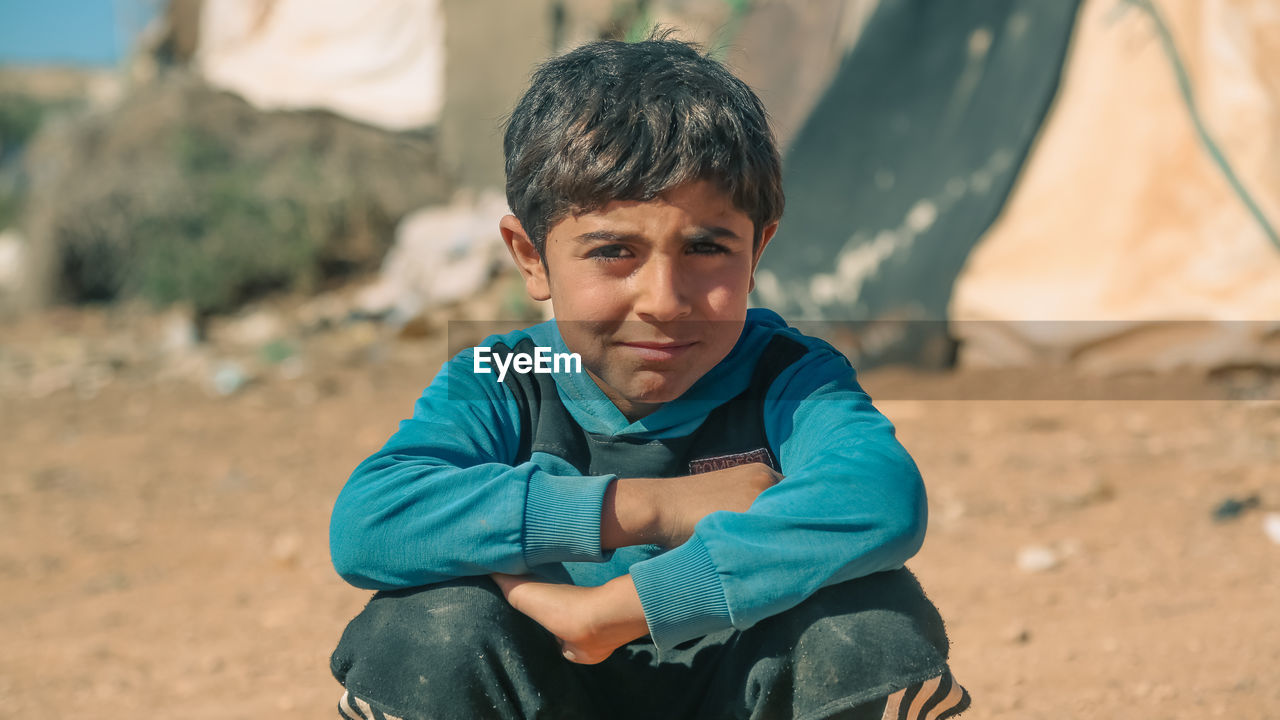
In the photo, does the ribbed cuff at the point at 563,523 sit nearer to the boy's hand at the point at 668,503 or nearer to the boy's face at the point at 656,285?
the boy's hand at the point at 668,503

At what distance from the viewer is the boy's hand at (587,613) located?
136cm

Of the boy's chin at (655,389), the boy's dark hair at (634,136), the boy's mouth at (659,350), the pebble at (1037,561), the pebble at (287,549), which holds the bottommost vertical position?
the pebble at (287,549)

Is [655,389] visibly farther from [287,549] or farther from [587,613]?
[287,549]

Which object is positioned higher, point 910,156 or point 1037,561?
point 910,156

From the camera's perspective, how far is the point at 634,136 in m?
1.46

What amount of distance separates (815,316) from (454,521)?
13.5 ft

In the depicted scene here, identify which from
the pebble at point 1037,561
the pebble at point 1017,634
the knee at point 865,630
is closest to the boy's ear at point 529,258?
the knee at point 865,630

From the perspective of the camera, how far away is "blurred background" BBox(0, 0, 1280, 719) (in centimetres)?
286

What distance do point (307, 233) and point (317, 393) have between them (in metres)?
2.48

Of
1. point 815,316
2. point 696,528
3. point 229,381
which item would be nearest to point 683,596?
point 696,528

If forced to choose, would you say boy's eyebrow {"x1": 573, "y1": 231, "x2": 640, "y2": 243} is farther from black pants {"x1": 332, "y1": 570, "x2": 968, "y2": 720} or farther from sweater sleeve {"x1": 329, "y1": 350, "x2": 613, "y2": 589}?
black pants {"x1": 332, "y1": 570, "x2": 968, "y2": 720}

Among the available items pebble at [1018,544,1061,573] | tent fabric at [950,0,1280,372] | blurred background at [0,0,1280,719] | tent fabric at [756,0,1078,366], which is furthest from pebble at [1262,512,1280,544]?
tent fabric at [756,0,1078,366]

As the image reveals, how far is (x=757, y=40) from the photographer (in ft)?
19.8

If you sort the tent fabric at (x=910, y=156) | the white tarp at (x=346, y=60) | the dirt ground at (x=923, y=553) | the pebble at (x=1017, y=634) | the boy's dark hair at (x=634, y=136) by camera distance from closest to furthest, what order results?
the boy's dark hair at (x=634, y=136), the dirt ground at (x=923, y=553), the pebble at (x=1017, y=634), the tent fabric at (x=910, y=156), the white tarp at (x=346, y=60)
